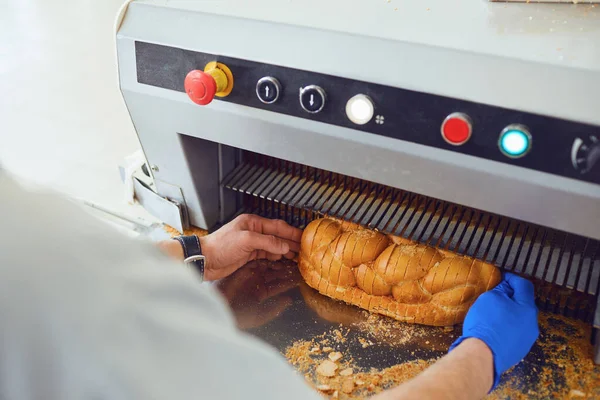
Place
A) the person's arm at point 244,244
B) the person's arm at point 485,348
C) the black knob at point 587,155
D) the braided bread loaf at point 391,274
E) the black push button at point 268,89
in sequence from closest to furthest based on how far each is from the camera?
the black knob at point 587,155 < the person's arm at point 485,348 < the black push button at point 268,89 < the braided bread loaf at point 391,274 < the person's arm at point 244,244

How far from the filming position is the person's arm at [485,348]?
885 millimetres

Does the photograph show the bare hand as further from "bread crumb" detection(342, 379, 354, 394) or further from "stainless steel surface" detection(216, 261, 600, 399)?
"bread crumb" detection(342, 379, 354, 394)

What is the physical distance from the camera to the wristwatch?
122 centimetres

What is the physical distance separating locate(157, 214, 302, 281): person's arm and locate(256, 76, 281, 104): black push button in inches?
14.6

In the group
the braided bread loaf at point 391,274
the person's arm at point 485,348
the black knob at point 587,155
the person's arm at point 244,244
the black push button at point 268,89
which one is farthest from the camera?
the person's arm at point 244,244

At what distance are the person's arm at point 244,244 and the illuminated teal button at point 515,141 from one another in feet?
1.93

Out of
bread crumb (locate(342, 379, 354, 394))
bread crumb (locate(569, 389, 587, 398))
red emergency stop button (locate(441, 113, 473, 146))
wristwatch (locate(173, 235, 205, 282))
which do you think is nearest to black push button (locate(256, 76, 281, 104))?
red emergency stop button (locate(441, 113, 473, 146))

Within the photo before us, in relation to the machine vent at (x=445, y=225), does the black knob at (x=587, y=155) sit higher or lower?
higher

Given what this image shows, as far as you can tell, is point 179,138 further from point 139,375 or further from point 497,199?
point 139,375

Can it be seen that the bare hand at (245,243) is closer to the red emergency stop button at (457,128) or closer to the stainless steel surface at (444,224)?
the stainless steel surface at (444,224)

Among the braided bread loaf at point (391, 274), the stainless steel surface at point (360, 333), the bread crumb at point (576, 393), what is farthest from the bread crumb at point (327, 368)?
the bread crumb at point (576, 393)

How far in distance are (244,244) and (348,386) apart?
409 mm

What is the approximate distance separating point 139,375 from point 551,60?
70cm

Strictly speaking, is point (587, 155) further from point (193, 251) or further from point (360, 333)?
point (193, 251)
